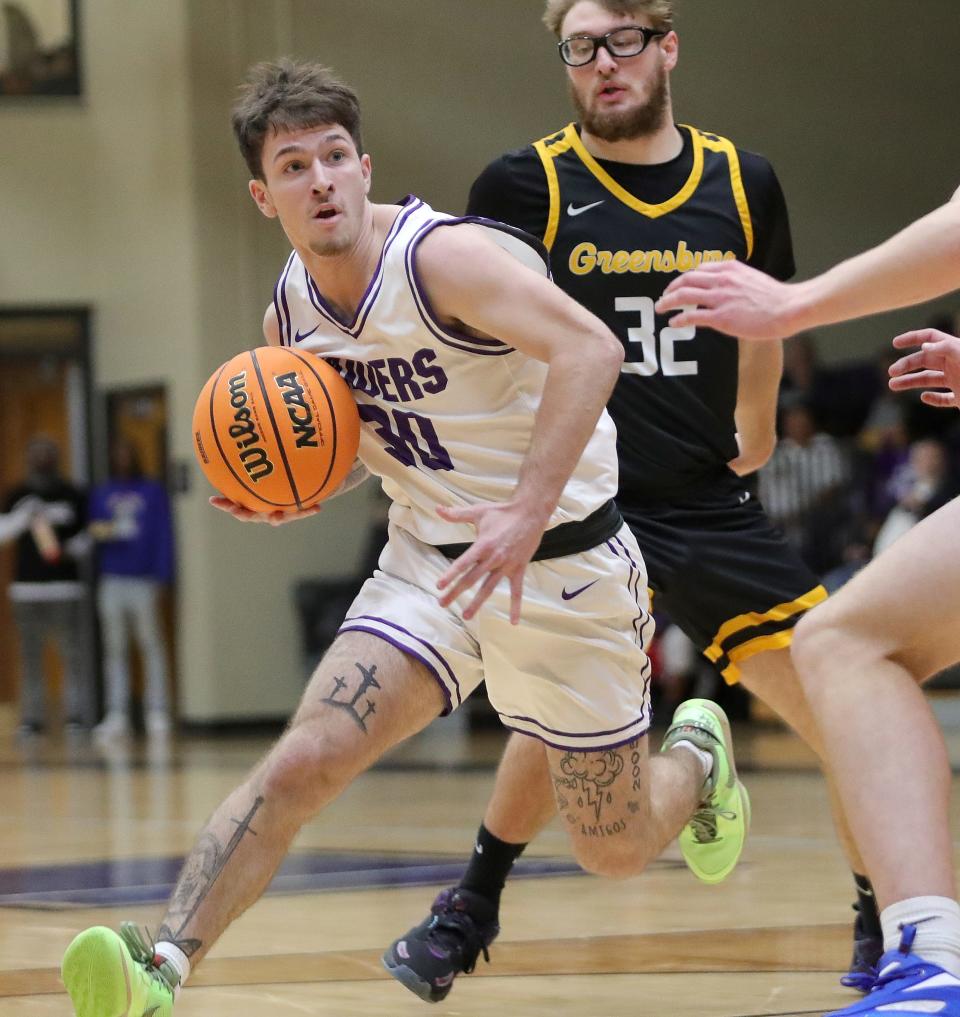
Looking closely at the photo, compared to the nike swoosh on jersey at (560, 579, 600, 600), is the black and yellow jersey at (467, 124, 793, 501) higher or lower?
higher

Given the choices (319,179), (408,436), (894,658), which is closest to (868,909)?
(894,658)

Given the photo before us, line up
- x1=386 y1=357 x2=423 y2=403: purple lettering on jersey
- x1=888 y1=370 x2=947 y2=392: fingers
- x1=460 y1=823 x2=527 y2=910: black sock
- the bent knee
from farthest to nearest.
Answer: x1=460 y1=823 x2=527 y2=910: black sock → x1=386 y1=357 x2=423 y2=403: purple lettering on jersey → x1=888 y1=370 x2=947 y2=392: fingers → the bent knee

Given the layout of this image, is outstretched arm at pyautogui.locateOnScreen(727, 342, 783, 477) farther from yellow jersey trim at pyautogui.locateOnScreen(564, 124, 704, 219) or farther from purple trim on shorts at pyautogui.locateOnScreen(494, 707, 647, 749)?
purple trim on shorts at pyautogui.locateOnScreen(494, 707, 647, 749)

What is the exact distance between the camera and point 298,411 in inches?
130

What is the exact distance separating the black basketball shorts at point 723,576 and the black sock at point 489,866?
24.1 inches

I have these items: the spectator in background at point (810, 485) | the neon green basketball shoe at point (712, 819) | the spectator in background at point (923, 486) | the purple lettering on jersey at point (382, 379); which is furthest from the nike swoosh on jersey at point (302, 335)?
the spectator in background at point (810, 485)

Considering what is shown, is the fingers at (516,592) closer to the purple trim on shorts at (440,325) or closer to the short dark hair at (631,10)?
the purple trim on shorts at (440,325)

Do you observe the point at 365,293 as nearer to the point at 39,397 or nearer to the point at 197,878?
the point at 197,878

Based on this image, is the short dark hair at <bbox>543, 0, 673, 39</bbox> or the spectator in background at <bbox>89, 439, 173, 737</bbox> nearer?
the short dark hair at <bbox>543, 0, 673, 39</bbox>

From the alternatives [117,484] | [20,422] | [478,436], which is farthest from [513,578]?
[20,422]

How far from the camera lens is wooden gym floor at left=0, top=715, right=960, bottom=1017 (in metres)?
3.64

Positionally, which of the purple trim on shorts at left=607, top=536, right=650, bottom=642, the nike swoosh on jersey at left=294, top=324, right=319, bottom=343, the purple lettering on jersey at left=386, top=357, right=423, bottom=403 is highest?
the nike swoosh on jersey at left=294, top=324, right=319, bottom=343

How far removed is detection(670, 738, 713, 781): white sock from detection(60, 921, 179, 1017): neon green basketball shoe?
58.4 inches

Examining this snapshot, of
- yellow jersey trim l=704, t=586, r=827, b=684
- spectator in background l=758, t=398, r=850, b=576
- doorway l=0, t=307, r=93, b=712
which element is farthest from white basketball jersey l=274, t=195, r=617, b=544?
doorway l=0, t=307, r=93, b=712
